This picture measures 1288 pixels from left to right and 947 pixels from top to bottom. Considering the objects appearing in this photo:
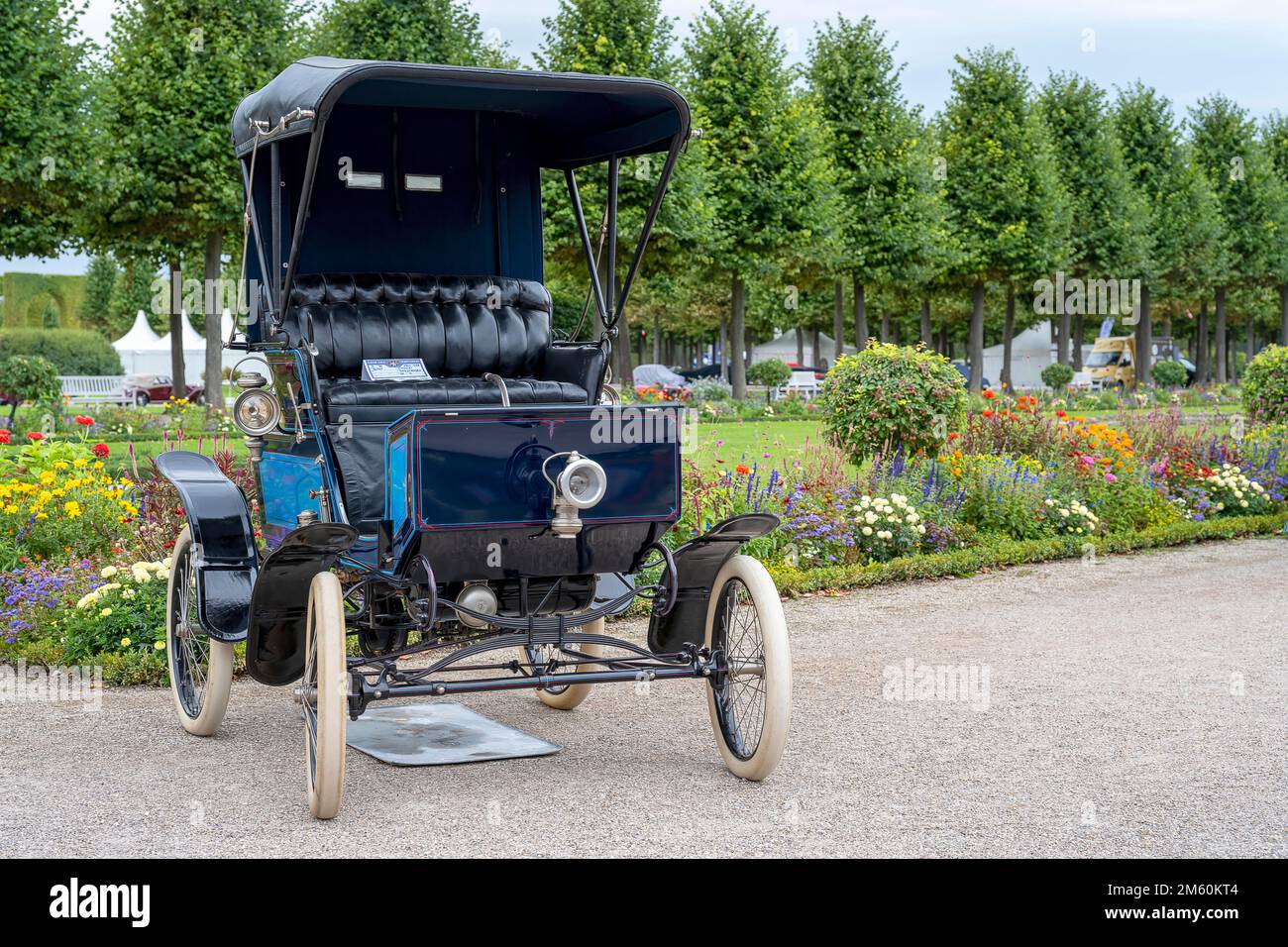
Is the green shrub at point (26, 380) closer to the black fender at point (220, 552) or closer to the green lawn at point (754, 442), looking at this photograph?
the green lawn at point (754, 442)

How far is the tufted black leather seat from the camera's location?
6.46 meters

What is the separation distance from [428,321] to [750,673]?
8.83 ft

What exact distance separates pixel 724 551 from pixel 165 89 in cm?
1996

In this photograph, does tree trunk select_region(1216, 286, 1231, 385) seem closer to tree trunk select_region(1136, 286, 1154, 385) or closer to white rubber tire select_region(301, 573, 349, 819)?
tree trunk select_region(1136, 286, 1154, 385)

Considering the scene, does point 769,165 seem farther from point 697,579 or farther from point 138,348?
point 138,348

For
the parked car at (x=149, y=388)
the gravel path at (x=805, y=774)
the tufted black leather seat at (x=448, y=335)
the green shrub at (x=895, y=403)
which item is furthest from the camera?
the parked car at (x=149, y=388)

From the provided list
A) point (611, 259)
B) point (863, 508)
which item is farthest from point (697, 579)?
point (863, 508)

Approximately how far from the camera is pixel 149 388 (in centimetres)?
4459

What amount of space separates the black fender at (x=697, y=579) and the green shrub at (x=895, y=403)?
22.7 ft

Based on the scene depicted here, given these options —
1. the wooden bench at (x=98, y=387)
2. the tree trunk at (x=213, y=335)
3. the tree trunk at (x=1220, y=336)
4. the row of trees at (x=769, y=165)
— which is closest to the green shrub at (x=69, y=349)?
the wooden bench at (x=98, y=387)

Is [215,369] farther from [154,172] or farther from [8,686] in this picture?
[8,686]

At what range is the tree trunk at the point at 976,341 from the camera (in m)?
35.1

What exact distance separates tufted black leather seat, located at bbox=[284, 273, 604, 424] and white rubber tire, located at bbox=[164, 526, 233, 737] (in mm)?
1159

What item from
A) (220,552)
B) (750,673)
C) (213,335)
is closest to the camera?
(750,673)
